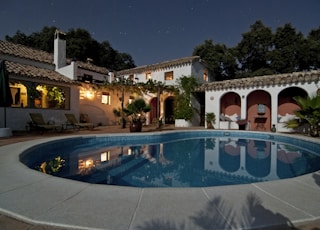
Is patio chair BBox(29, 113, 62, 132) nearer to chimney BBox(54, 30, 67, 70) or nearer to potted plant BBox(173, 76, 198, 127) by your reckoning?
chimney BBox(54, 30, 67, 70)

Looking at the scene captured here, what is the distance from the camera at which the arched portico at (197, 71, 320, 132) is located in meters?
11.8

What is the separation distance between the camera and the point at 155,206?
2166mm

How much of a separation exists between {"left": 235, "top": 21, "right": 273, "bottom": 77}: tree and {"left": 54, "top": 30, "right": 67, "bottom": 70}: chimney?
21.6 meters

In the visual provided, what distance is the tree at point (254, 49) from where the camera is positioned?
77.6 feet

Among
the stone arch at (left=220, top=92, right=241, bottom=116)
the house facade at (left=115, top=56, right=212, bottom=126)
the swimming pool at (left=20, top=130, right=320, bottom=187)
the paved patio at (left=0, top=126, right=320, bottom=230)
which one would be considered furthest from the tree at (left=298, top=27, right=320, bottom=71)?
the paved patio at (left=0, top=126, right=320, bottom=230)

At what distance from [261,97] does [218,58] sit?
10.2m

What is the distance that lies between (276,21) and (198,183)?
27.8 m

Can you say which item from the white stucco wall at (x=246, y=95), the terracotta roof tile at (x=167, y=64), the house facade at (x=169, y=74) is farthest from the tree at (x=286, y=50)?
the terracotta roof tile at (x=167, y=64)

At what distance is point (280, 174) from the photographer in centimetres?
471

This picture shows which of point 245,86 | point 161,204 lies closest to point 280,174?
point 161,204

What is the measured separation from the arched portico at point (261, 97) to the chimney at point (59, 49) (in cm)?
1239

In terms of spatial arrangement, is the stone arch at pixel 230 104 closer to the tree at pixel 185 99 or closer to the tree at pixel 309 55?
the tree at pixel 185 99

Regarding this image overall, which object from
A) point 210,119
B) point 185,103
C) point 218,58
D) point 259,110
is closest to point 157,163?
point 210,119

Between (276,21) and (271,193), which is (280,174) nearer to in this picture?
(271,193)
